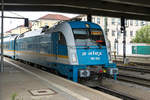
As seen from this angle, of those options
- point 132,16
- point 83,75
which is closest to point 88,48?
point 83,75

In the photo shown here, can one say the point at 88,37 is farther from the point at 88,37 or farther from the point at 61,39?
the point at 61,39

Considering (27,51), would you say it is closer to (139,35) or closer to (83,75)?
(83,75)

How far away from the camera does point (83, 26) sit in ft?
35.3

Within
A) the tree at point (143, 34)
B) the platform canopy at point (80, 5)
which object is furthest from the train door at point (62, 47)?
the tree at point (143, 34)

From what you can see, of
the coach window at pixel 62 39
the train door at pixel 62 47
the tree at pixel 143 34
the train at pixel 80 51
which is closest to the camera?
the train at pixel 80 51

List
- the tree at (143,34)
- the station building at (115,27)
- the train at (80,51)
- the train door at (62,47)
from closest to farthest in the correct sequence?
the train at (80,51), the train door at (62,47), the station building at (115,27), the tree at (143,34)

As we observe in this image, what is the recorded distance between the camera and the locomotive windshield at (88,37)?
10.3 metres

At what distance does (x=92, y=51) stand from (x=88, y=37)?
0.75m

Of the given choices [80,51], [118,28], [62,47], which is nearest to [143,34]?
[118,28]

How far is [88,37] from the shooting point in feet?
34.5

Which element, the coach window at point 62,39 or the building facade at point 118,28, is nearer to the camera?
the coach window at point 62,39

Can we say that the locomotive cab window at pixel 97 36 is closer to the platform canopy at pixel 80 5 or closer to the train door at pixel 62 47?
the train door at pixel 62 47

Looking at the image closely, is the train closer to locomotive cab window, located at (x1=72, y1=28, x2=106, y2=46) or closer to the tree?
locomotive cab window, located at (x1=72, y1=28, x2=106, y2=46)

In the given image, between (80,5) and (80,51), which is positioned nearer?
(80,51)
